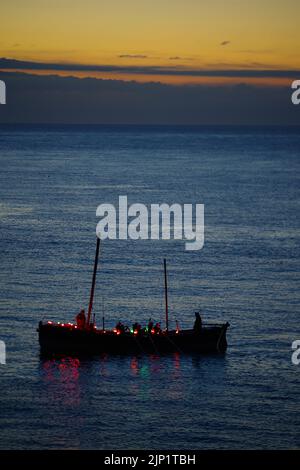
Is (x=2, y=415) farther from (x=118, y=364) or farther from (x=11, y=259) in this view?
(x=11, y=259)

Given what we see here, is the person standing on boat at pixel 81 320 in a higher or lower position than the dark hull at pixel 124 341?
higher

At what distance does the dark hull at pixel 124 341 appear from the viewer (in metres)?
64.9

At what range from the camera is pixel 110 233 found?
114m

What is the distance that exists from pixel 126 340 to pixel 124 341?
0.44 ft

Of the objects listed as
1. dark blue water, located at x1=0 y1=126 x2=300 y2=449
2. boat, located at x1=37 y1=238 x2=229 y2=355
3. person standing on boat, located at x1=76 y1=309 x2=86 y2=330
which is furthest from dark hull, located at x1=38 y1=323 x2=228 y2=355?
dark blue water, located at x1=0 y1=126 x2=300 y2=449

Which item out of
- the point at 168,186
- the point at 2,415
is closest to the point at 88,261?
the point at 2,415

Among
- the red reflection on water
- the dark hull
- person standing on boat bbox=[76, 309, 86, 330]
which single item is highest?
person standing on boat bbox=[76, 309, 86, 330]

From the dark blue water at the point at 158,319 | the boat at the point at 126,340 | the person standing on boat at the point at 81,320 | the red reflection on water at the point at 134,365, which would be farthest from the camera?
the person standing on boat at the point at 81,320

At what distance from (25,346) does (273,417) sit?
1805 cm

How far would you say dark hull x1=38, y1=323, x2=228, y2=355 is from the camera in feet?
213

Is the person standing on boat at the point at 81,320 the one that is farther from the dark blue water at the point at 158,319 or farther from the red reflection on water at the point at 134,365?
the red reflection on water at the point at 134,365

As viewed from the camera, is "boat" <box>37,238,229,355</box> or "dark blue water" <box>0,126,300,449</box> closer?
"dark blue water" <box>0,126,300,449</box>

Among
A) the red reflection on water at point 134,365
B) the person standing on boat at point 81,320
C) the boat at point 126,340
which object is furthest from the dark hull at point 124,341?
the red reflection on water at point 134,365

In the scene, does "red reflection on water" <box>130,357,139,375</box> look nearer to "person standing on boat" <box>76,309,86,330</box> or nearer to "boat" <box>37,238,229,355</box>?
"boat" <box>37,238,229,355</box>
